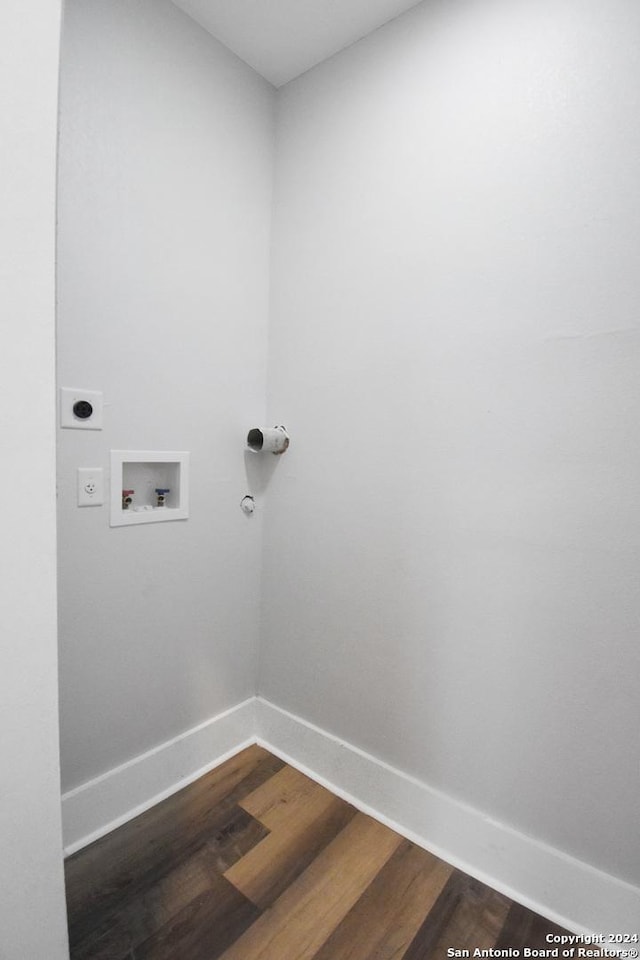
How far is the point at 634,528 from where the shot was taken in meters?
1.01

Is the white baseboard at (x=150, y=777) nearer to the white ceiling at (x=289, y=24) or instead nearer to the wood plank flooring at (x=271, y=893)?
the wood plank flooring at (x=271, y=893)

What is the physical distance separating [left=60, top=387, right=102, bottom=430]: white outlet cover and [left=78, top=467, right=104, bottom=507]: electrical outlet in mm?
121

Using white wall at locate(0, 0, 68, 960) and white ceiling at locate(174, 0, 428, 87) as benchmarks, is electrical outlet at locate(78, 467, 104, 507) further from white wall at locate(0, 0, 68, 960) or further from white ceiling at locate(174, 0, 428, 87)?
white ceiling at locate(174, 0, 428, 87)

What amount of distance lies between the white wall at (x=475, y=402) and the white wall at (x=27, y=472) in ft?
3.20

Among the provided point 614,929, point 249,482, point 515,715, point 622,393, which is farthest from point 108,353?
point 614,929

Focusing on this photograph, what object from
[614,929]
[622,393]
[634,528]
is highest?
[622,393]

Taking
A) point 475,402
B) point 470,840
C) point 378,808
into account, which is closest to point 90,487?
point 475,402

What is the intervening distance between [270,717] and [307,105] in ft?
7.46

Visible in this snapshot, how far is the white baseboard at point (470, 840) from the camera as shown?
1054 mm

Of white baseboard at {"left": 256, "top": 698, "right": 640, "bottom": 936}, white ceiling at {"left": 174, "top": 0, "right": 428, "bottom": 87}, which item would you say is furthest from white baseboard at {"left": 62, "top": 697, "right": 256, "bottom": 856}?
white ceiling at {"left": 174, "top": 0, "right": 428, "bottom": 87}

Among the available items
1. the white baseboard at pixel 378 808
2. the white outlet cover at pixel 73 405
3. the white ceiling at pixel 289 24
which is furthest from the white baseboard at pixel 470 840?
the white ceiling at pixel 289 24

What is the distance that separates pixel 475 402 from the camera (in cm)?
122

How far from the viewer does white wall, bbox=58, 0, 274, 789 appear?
118 cm

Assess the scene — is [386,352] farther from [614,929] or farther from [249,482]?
[614,929]
